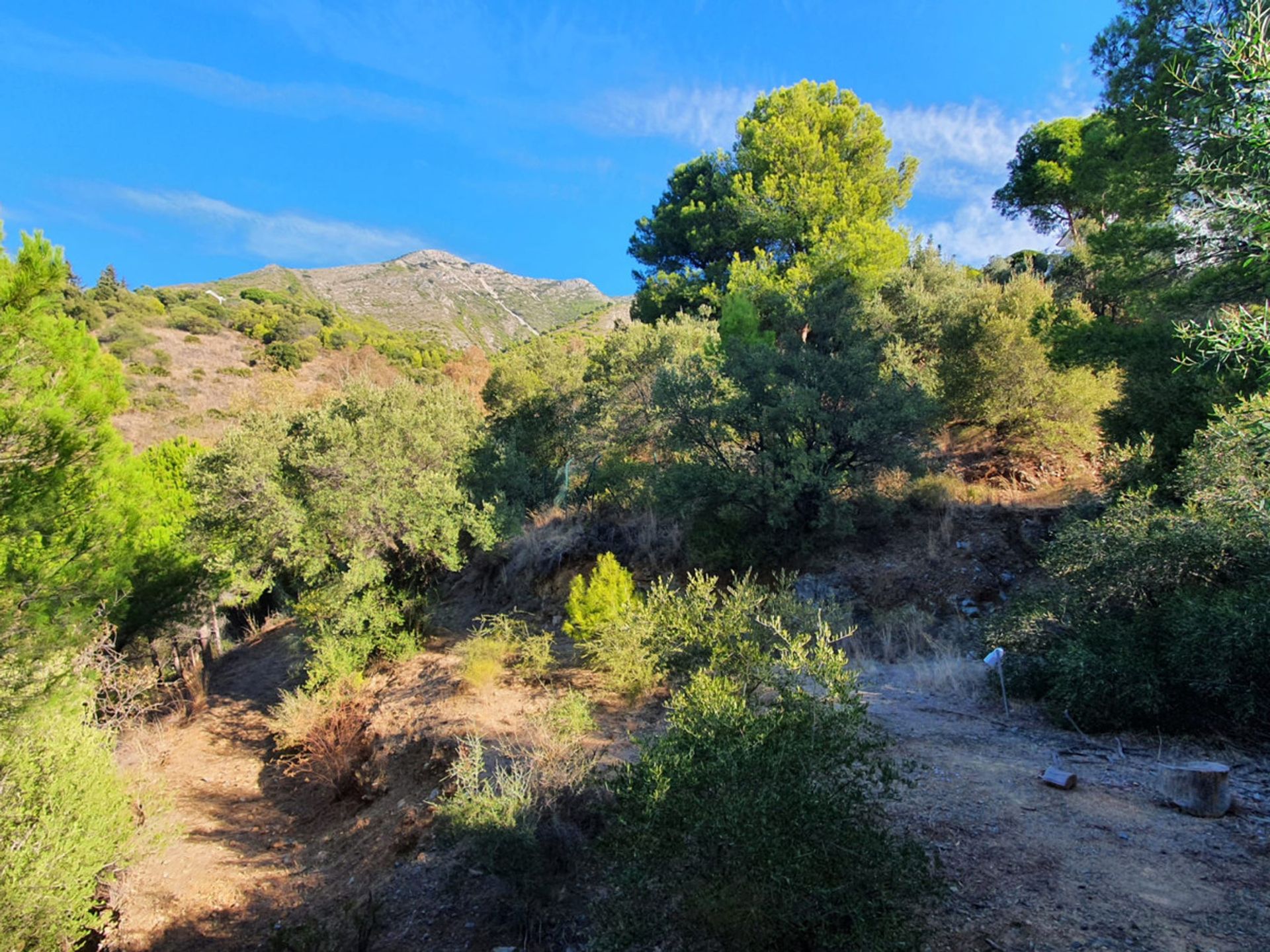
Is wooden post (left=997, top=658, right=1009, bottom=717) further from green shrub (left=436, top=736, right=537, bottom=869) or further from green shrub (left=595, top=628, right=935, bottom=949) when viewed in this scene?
green shrub (left=436, top=736, right=537, bottom=869)

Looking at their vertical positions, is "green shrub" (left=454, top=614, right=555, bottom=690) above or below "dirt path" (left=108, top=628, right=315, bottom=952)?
above

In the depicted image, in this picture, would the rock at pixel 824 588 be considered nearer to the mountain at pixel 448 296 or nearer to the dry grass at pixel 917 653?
the dry grass at pixel 917 653

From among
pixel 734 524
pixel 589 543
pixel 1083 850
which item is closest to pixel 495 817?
pixel 1083 850

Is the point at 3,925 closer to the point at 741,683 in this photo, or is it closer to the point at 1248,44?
the point at 741,683

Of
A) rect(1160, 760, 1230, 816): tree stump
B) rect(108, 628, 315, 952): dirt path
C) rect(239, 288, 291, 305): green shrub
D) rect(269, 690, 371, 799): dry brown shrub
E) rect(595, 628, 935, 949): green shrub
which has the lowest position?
rect(108, 628, 315, 952): dirt path

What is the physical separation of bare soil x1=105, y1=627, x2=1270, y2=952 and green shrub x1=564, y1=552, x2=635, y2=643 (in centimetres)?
77

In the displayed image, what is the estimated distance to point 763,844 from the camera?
301 cm

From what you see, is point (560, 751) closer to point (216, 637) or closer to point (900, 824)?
point (900, 824)

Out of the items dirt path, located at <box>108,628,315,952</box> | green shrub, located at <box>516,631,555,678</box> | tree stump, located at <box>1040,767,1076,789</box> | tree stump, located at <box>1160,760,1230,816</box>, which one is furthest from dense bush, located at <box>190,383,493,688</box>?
tree stump, located at <box>1160,760,1230,816</box>

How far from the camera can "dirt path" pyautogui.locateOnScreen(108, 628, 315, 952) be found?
19.2 ft

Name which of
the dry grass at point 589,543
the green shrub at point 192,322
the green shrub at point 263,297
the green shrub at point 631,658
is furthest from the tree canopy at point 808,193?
the green shrub at point 263,297

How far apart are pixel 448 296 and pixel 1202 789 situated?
75.9 m

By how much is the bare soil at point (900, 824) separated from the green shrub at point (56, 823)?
762 millimetres

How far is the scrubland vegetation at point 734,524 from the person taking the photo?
3436 mm
